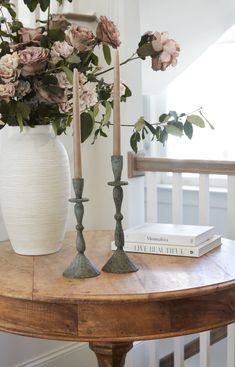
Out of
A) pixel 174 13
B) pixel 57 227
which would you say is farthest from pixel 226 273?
pixel 174 13

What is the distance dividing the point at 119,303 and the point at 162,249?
35cm

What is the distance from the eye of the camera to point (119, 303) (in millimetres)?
1102

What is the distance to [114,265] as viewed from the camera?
1.27 metres

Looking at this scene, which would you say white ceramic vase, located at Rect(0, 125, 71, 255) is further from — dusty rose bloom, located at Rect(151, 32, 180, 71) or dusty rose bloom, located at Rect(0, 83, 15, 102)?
dusty rose bloom, located at Rect(151, 32, 180, 71)

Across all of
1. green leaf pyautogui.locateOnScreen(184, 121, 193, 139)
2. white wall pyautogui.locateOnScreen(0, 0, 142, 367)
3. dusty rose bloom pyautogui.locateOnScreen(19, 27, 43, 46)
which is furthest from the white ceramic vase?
white wall pyautogui.locateOnScreen(0, 0, 142, 367)

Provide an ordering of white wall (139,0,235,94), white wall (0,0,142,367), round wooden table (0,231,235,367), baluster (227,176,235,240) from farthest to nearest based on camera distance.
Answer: white wall (139,0,235,94), white wall (0,0,142,367), baluster (227,176,235,240), round wooden table (0,231,235,367)

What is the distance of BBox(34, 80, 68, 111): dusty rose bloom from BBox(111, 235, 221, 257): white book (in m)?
0.42

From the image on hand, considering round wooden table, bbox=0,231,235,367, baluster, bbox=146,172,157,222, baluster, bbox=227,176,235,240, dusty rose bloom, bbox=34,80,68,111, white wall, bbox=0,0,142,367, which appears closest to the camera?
round wooden table, bbox=0,231,235,367

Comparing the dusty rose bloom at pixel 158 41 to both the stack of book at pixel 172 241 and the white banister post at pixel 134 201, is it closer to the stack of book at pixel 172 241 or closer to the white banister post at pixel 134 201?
the stack of book at pixel 172 241

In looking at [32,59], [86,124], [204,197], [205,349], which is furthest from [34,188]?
[205,349]

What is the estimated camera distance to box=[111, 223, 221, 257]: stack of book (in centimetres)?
141

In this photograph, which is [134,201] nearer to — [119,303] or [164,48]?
[164,48]

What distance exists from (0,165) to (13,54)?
31 centimetres

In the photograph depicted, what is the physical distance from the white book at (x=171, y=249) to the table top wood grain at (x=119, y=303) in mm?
114
